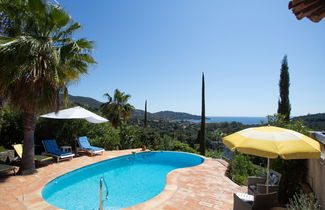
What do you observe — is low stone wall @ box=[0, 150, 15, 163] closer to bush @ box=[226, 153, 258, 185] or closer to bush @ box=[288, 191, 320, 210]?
bush @ box=[226, 153, 258, 185]

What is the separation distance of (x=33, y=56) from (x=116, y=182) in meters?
5.76

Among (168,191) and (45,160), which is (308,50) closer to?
(168,191)

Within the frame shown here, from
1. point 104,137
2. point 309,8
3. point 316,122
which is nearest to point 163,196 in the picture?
point 309,8

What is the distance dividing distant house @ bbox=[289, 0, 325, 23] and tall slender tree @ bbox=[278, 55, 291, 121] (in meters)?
21.7

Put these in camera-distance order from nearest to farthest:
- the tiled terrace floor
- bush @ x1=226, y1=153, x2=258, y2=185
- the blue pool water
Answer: the tiled terrace floor → the blue pool water → bush @ x1=226, y1=153, x2=258, y2=185

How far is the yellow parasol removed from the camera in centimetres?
315

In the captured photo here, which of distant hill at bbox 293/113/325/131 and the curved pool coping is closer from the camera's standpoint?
the curved pool coping

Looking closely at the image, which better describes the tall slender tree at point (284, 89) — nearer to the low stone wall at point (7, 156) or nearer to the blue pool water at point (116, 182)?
the blue pool water at point (116, 182)

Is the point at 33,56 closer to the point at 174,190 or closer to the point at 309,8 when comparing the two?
the point at 174,190

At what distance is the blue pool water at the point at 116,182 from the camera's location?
586cm

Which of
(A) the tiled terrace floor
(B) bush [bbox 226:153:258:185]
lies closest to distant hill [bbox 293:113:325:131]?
(B) bush [bbox 226:153:258:185]

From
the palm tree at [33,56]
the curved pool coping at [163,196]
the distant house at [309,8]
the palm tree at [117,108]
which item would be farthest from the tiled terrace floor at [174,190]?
the palm tree at [117,108]

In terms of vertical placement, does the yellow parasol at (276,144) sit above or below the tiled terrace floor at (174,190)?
above

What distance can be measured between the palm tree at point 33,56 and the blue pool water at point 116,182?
1.81m
